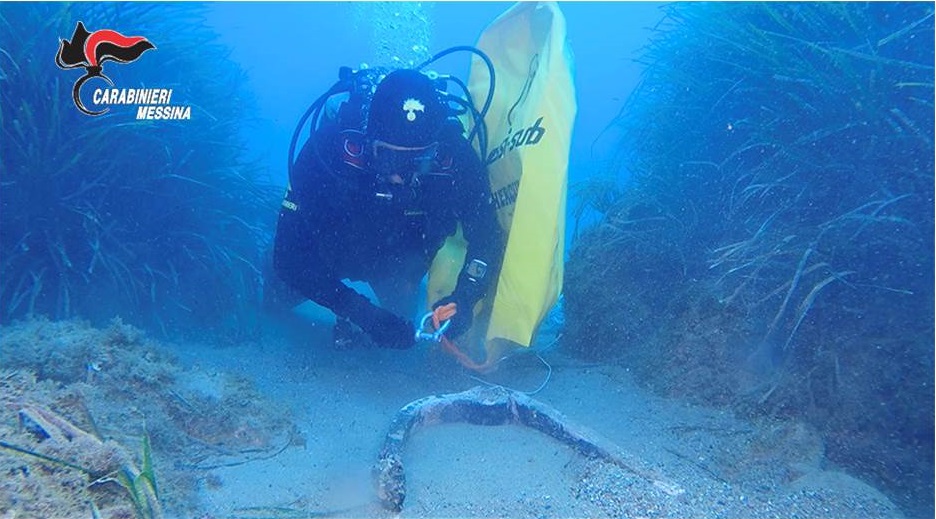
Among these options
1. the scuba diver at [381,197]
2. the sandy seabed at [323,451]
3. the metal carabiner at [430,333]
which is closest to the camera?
the sandy seabed at [323,451]

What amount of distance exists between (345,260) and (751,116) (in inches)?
136

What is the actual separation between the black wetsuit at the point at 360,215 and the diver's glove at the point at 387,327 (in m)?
0.10

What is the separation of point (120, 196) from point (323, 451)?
3.77 metres

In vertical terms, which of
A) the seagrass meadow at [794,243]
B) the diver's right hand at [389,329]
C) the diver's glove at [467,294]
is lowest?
the diver's right hand at [389,329]

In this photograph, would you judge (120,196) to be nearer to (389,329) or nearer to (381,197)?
(381,197)

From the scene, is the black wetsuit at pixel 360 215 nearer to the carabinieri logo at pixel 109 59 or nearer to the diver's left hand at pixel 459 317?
the diver's left hand at pixel 459 317

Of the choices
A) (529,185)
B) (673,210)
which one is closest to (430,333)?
(529,185)

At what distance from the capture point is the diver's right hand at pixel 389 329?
3.46 meters

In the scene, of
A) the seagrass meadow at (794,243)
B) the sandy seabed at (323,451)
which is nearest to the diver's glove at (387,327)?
the sandy seabed at (323,451)

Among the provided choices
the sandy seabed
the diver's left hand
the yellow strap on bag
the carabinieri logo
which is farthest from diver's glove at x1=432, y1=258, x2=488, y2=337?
the carabinieri logo

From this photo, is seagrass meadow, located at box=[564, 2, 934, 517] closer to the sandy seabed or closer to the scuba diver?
the sandy seabed

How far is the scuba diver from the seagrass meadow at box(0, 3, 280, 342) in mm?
1949

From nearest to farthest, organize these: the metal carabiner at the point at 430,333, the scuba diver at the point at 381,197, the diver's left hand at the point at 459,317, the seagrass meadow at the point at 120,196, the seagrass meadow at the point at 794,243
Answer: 1. the seagrass meadow at the point at 794,243
2. the metal carabiner at the point at 430,333
3. the scuba diver at the point at 381,197
4. the diver's left hand at the point at 459,317
5. the seagrass meadow at the point at 120,196

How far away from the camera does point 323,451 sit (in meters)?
3.05
